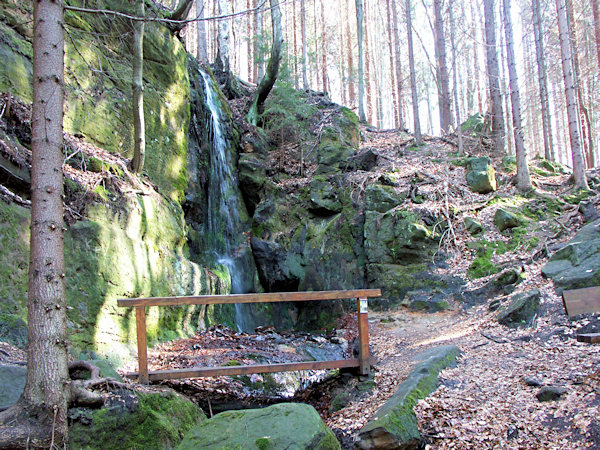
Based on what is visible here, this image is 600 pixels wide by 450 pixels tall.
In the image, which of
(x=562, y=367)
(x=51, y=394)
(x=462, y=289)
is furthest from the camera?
(x=462, y=289)

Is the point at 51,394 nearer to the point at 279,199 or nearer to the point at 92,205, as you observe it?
the point at 92,205

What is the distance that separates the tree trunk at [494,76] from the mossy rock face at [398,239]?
20.7 ft

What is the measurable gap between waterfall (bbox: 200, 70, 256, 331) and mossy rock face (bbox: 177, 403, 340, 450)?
24.8 ft

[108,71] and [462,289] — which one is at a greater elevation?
[108,71]

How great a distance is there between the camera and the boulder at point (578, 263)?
22.2 ft

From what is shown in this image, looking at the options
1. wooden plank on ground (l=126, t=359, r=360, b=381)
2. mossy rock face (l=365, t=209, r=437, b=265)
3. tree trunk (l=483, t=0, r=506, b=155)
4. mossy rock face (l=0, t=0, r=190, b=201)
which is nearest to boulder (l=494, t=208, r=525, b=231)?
mossy rock face (l=365, t=209, r=437, b=265)

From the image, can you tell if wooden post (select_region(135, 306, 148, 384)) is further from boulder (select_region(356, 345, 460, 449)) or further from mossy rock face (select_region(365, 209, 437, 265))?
A: mossy rock face (select_region(365, 209, 437, 265))

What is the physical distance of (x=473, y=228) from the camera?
11.6m

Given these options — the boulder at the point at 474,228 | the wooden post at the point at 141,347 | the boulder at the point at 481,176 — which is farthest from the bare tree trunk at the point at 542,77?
the wooden post at the point at 141,347

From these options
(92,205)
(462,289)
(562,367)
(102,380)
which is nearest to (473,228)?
(462,289)

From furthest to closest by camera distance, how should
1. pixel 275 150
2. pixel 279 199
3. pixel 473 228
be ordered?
pixel 275 150
pixel 279 199
pixel 473 228

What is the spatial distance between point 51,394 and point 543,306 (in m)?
7.13

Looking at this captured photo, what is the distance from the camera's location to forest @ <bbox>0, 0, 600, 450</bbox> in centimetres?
364

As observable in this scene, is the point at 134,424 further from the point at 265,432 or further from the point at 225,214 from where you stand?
the point at 225,214
